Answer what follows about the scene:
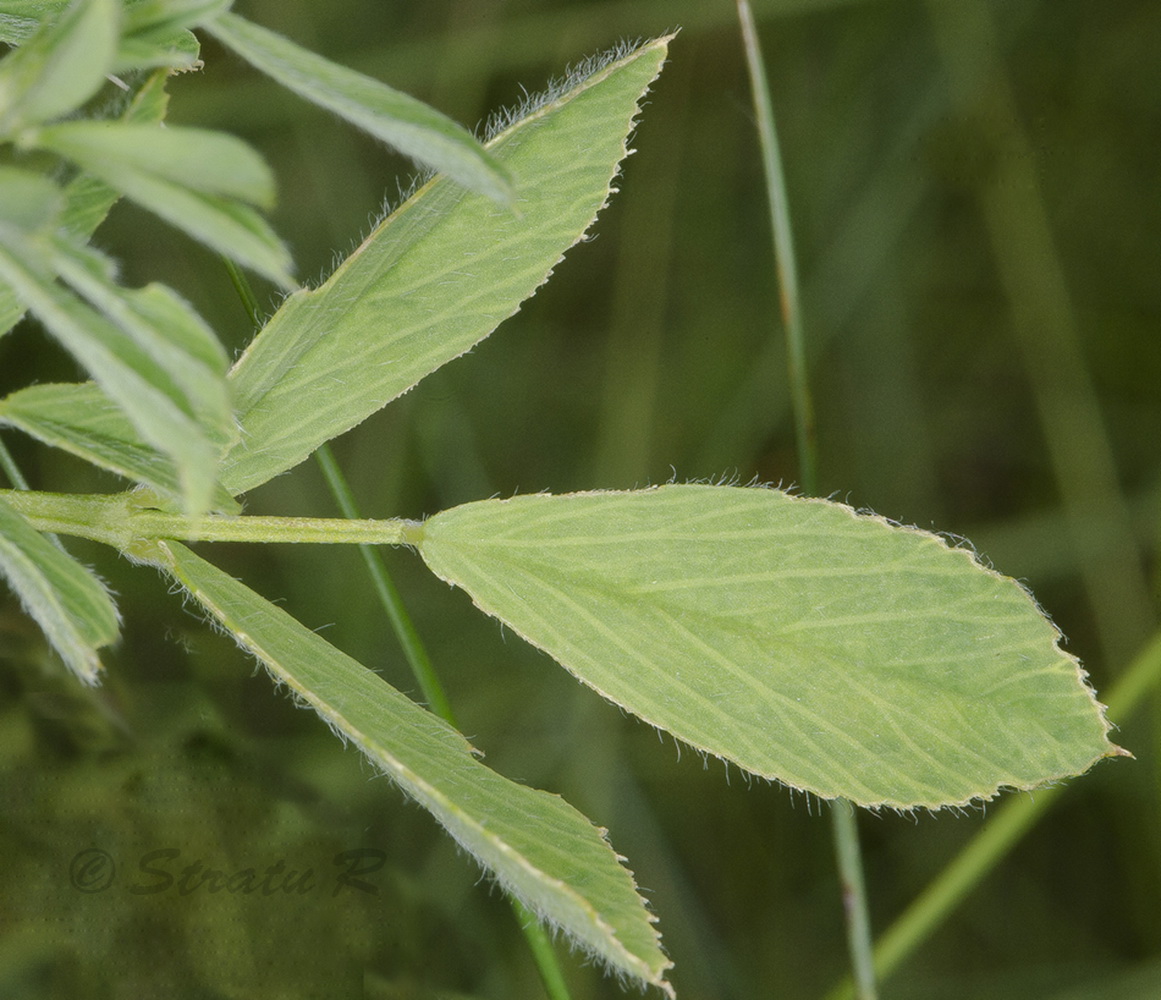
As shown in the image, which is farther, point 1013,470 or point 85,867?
point 1013,470

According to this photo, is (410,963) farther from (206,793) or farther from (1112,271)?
(1112,271)

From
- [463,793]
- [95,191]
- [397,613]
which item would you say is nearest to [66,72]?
[95,191]

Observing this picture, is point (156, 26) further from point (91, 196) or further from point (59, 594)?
point (59, 594)

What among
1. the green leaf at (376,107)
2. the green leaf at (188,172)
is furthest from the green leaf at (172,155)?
the green leaf at (376,107)

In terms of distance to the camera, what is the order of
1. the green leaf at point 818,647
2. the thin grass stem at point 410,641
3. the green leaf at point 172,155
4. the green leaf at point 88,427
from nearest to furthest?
the green leaf at point 172,155 → the green leaf at point 88,427 → the green leaf at point 818,647 → the thin grass stem at point 410,641

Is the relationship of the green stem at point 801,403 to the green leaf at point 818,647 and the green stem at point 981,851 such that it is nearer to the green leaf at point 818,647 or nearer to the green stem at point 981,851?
the green stem at point 981,851

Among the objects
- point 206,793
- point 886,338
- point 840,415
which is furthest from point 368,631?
point 886,338
